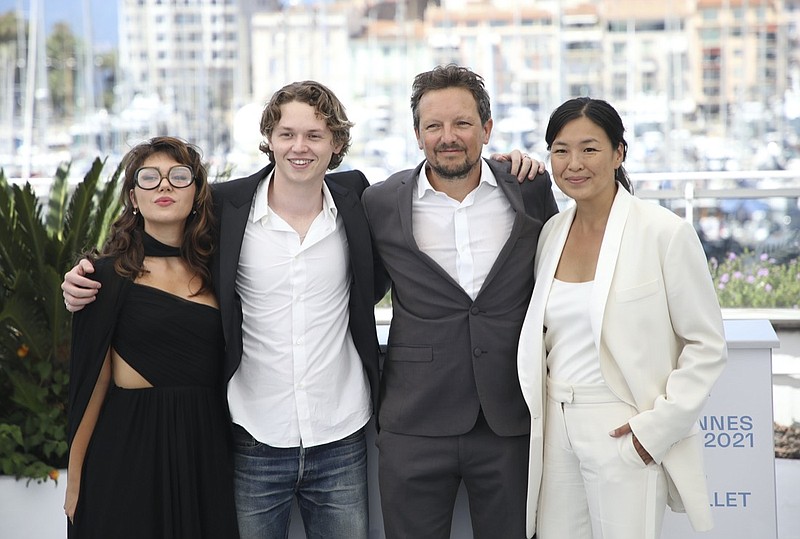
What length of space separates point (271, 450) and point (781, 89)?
39.7ft

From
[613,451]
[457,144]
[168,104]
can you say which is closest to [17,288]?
[457,144]

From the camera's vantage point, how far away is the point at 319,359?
281 centimetres

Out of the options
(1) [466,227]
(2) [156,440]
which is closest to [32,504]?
(2) [156,440]

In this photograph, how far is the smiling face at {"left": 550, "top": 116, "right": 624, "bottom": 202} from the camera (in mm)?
2668

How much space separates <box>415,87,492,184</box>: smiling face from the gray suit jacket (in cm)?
18

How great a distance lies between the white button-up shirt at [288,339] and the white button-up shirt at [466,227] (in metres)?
0.30

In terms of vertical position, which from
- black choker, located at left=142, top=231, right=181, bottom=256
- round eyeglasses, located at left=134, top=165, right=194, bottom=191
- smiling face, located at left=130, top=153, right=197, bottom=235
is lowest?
black choker, located at left=142, top=231, right=181, bottom=256

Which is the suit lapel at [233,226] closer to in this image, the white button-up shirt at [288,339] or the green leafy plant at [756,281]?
the white button-up shirt at [288,339]

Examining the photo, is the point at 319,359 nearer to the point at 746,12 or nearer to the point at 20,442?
the point at 20,442

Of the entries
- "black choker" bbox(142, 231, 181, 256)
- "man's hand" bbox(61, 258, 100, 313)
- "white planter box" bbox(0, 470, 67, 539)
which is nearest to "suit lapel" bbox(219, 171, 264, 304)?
"black choker" bbox(142, 231, 181, 256)

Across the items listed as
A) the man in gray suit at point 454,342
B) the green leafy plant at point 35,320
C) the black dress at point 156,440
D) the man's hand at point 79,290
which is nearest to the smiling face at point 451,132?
the man in gray suit at point 454,342

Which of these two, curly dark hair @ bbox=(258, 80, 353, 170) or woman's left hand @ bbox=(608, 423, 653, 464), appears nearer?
woman's left hand @ bbox=(608, 423, 653, 464)

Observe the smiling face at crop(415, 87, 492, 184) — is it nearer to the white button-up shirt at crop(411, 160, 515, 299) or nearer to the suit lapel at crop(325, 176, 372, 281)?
the white button-up shirt at crop(411, 160, 515, 299)

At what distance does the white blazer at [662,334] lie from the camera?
2.52 m
